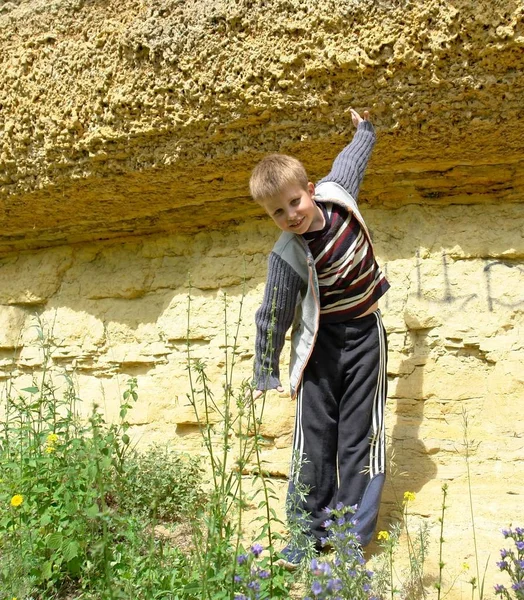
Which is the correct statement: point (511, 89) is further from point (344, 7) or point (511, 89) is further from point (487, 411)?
point (487, 411)

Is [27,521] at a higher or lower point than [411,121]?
lower

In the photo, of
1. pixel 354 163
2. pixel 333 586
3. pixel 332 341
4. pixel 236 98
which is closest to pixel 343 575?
pixel 333 586

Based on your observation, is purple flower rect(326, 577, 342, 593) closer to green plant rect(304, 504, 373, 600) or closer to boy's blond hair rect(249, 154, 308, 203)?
green plant rect(304, 504, 373, 600)


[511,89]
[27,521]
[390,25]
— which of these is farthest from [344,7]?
[27,521]

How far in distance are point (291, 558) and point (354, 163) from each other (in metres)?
1.50

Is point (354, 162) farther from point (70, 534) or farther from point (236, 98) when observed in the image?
point (70, 534)

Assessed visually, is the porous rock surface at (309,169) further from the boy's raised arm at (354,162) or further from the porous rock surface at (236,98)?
the boy's raised arm at (354,162)

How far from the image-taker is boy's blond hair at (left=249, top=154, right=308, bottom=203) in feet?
7.66

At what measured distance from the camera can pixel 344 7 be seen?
264 centimetres

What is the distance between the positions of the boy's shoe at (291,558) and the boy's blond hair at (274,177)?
1.22 metres

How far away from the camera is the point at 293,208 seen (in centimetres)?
236

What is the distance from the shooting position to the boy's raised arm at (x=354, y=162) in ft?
8.41

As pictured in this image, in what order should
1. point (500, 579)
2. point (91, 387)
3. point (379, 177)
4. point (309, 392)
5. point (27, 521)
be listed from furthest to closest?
point (91, 387) < point (379, 177) < point (309, 392) < point (27, 521) < point (500, 579)

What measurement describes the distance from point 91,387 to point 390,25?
257 centimetres
